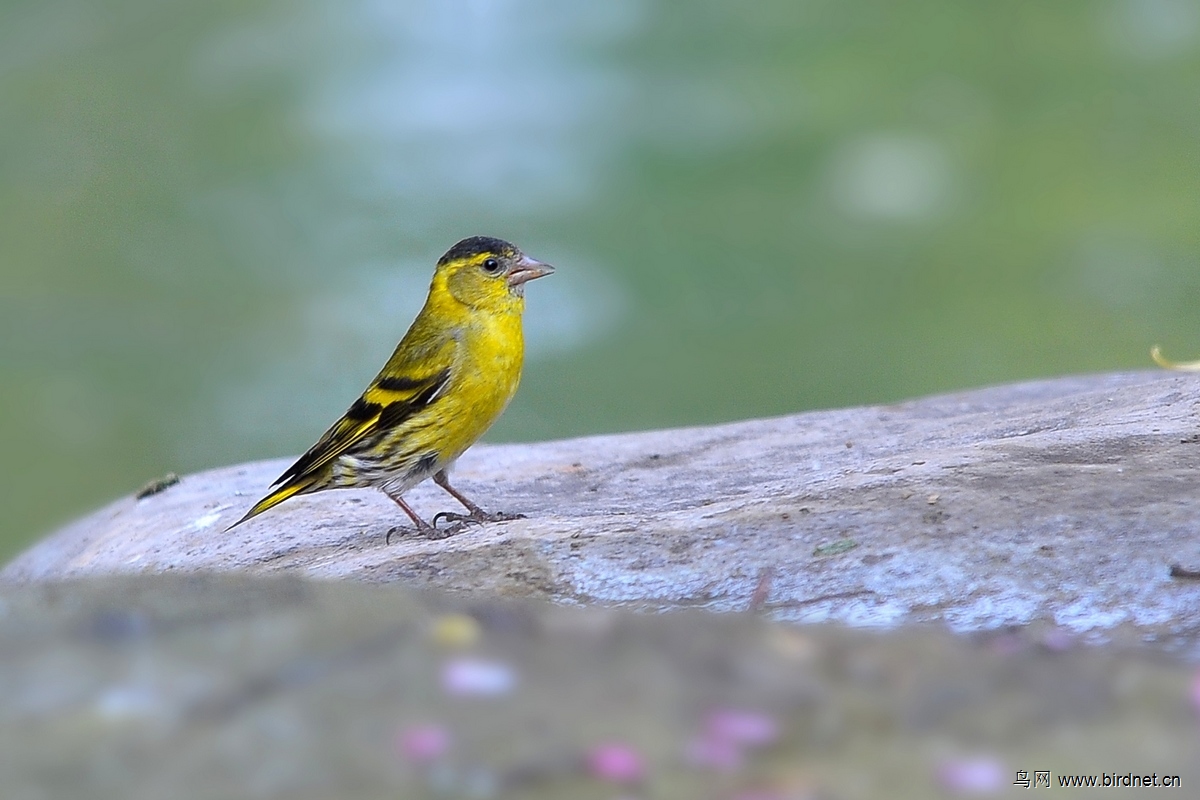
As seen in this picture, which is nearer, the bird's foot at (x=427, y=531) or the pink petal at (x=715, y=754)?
the pink petal at (x=715, y=754)

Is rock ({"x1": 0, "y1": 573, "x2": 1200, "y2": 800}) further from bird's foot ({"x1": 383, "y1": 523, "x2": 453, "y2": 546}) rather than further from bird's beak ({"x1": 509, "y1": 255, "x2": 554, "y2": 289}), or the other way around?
bird's beak ({"x1": 509, "y1": 255, "x2": 554, "y2": 289})

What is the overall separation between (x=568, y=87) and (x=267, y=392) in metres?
4.35

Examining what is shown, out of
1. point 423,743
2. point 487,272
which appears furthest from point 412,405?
point 423,743

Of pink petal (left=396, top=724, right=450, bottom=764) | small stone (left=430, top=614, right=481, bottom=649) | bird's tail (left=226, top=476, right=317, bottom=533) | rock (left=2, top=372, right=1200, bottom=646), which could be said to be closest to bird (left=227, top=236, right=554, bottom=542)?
bird's tail (left=226, top=476, right=317, bottom=533)

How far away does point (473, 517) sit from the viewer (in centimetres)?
464

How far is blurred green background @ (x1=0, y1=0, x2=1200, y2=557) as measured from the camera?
11281 millimetres

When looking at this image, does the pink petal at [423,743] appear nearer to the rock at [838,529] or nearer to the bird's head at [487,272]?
the rock at [838,529]

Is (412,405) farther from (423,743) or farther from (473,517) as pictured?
(423,743)

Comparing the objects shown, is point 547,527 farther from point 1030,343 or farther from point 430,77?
point 430,77

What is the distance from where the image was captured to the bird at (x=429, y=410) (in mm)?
4762

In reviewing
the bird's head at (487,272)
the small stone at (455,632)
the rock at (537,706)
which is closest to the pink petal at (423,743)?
the rock at (537,706)

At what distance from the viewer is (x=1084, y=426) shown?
4180mm

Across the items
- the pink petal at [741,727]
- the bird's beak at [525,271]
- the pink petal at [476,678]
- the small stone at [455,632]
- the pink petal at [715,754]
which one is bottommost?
the pink petal at [715,754]

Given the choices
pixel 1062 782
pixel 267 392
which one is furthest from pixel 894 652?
pixel 267 392
